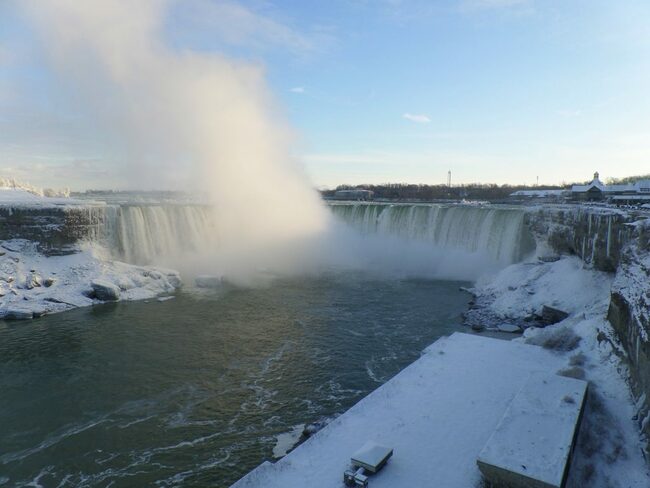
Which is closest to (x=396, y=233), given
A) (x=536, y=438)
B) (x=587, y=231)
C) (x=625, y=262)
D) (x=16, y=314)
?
(x=587, y=231)

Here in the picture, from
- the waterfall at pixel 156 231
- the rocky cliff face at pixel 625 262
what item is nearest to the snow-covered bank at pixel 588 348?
the rocky cliff face at pixel 625 262

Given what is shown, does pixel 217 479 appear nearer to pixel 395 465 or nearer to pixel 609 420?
pixel 395 465

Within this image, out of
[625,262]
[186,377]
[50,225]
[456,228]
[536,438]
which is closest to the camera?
[536,438]

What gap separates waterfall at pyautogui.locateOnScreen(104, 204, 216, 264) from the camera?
29.9 meters

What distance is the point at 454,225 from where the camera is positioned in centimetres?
3447

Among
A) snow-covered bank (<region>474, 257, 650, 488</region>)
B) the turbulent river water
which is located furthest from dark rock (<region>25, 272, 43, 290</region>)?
snow-covered bank (<region>474, 257, 650, 488</region>)

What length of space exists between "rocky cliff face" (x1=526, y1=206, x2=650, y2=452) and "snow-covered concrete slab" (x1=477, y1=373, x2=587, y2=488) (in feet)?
4.18

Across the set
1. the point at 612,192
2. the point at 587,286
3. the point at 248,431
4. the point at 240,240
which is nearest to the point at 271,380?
the point at 248,431

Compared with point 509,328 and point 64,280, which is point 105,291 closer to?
point 64,280

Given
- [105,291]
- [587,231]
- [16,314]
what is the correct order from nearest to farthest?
[587,231], [16,314], [105,291]

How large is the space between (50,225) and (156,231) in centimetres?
732

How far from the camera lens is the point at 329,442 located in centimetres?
930

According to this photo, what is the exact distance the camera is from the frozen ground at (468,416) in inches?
321

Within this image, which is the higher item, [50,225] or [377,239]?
[50,225]
